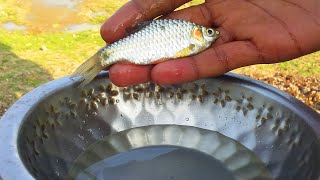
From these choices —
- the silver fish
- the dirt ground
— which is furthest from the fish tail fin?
the dirt ground

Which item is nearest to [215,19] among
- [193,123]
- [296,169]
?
[193,123]

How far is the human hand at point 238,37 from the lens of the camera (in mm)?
1941

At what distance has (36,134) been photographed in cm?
189

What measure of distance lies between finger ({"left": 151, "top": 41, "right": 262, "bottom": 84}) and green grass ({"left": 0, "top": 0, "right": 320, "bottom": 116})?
207 centimetres

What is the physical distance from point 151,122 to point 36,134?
1.95ft

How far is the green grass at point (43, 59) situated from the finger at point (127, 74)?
194 cm

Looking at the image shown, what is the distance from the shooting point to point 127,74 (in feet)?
6.36

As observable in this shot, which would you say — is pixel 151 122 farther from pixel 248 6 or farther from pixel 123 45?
pixel 248 6

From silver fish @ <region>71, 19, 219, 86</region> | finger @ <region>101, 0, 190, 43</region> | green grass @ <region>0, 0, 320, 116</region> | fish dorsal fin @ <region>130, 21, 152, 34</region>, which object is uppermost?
finger @ <region>101, 0, 190, 43</region>

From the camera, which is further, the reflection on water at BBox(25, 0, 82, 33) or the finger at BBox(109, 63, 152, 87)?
the reflection on water at BBox(25, 0, 82, 33)

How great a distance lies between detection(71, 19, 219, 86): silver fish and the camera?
2.01m

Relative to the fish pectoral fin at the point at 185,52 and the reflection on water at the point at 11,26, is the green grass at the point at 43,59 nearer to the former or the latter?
the reflection on water at the point at 11,26

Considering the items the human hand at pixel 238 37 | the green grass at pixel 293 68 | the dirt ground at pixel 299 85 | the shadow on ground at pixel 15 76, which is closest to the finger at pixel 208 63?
the human hand at pixel 238 37

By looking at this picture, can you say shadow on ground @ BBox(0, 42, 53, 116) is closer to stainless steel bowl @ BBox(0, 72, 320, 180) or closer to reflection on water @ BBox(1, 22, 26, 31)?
reflection on water @ BBox(1, 22, 26, 31)
